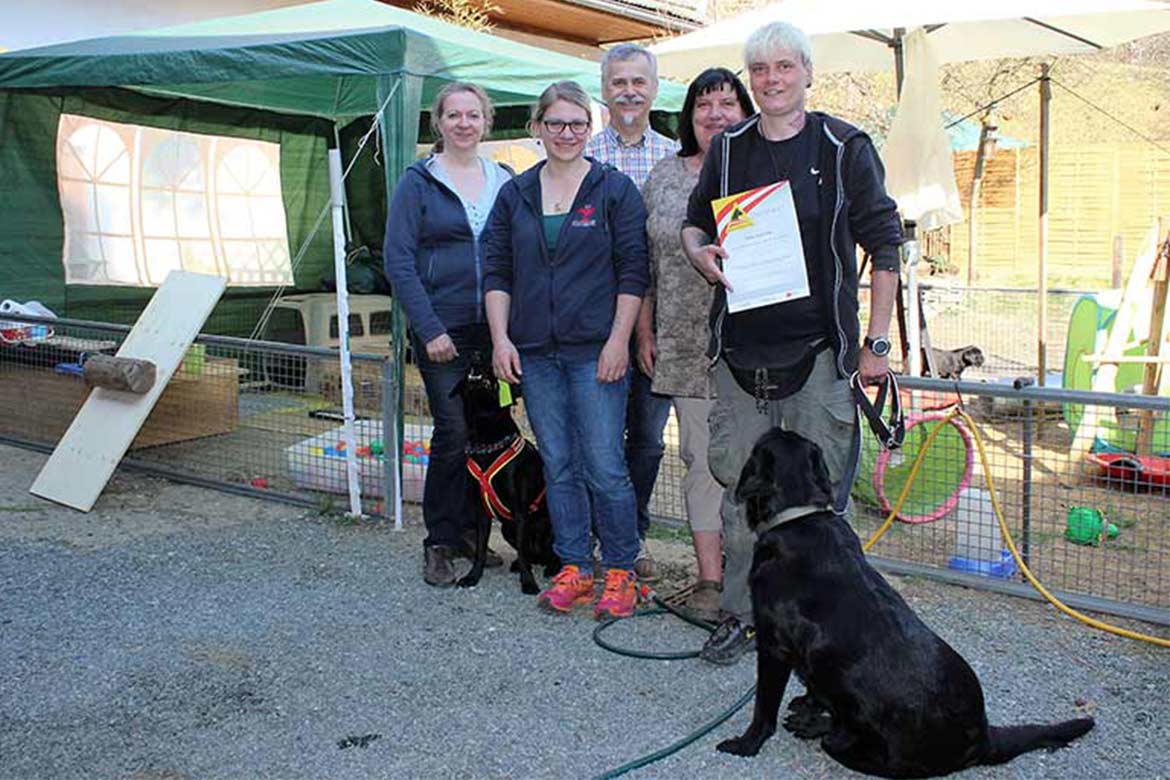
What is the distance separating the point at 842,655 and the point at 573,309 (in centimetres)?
154

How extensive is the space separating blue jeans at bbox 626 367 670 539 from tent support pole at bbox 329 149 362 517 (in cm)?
155

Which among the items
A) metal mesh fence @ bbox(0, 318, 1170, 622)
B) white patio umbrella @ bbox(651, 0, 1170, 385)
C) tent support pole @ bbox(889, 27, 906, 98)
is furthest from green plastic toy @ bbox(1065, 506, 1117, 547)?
tent support pole @ bbox(889, 27, 906, 98)

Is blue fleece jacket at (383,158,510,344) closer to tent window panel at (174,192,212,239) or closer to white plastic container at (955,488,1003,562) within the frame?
white plastic container at (955,488,1003,562)

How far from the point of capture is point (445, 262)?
14.0ft

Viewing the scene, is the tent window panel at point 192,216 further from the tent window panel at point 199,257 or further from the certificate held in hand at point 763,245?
the certificate held in hand at point 763,245

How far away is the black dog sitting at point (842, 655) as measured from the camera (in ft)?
8.85

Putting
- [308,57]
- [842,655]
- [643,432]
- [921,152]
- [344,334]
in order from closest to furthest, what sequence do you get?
1. [842,655]
2. [643,432]
3. [344,334]
4. [308,57]
5. [921,152]

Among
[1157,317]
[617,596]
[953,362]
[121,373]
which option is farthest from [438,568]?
[1157,317]

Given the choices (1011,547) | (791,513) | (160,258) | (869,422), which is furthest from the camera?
(160,258)

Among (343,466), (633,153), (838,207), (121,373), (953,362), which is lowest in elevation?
(343,466)

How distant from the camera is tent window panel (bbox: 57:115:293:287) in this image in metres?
8.38

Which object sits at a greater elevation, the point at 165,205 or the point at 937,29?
the point at 937,29

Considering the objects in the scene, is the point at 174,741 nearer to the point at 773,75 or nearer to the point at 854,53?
the point at 773,75

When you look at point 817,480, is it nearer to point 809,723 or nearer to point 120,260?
point 809,723
